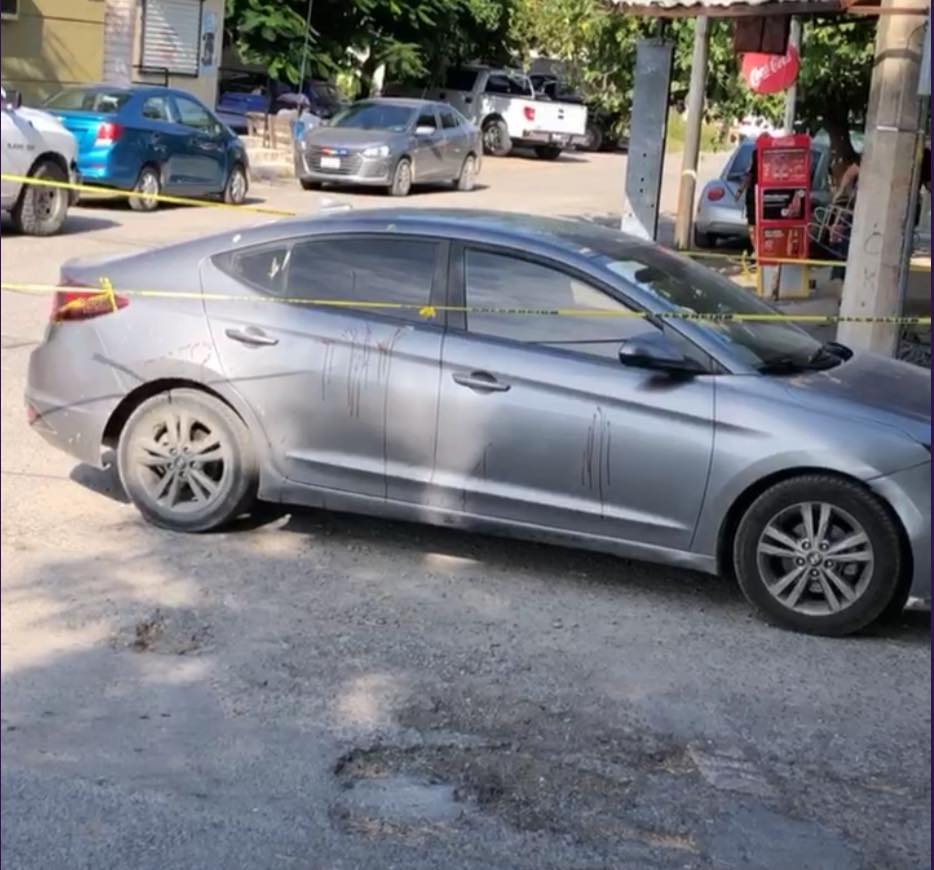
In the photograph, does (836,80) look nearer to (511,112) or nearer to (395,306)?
(395,306)

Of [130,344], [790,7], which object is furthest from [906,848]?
[790,7]

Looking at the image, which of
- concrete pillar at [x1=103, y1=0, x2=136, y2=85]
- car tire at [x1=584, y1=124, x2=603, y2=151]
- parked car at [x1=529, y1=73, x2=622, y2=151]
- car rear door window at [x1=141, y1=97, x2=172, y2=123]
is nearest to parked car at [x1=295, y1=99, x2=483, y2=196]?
car rear door window at [x1=141, y1=97, x2=172, y2=123]

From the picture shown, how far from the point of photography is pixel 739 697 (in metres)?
5.40

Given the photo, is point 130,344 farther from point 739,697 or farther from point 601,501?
point 739,697

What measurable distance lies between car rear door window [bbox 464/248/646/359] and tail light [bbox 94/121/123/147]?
10386mm

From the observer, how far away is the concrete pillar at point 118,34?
129 inches

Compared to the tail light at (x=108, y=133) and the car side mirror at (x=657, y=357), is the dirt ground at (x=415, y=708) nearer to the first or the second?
the car side mirror at (x=657, y=357)

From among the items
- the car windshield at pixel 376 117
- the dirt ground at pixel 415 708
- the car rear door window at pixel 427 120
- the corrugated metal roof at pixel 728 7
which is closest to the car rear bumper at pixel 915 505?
the dirt ground at pixel 415 708

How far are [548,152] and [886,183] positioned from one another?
1247 inches

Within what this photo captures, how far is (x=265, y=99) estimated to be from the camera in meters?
22.6

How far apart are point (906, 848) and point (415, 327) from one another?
297 cm

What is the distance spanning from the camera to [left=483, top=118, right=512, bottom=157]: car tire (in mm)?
38188

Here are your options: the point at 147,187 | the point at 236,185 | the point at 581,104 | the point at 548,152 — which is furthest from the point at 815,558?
the point at 548,152

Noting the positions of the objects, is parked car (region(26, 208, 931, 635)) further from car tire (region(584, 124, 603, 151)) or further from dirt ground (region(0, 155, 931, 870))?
car tire (region(584, 124, 603, 151))
